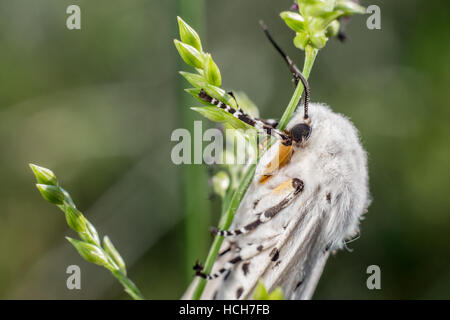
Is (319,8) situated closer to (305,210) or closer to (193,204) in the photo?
(305,210)

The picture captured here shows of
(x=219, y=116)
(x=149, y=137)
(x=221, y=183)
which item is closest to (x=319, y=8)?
(x=219, y=116)

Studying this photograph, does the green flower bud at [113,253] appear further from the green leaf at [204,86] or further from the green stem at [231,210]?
the green leaf at [204,86]

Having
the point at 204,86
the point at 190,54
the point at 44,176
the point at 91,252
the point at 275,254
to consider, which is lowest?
the point at 275,254

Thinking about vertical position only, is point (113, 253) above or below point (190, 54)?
A: below

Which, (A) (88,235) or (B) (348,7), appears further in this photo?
(A) (88,235)

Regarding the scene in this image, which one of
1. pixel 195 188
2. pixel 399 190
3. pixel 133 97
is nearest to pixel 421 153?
pixel 399 190

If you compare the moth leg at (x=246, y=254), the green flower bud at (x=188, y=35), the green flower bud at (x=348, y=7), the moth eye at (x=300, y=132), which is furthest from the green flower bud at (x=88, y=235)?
the green flower bud at (x=348, y=7)

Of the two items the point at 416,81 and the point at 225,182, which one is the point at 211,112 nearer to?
the point at 225,182
